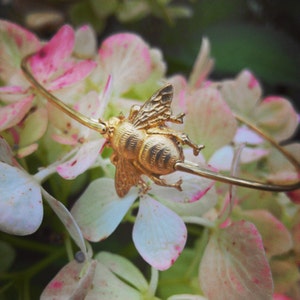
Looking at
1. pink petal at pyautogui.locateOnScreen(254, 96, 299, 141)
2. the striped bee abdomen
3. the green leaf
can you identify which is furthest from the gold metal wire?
the green leaf

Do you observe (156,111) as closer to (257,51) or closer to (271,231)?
(271,231)

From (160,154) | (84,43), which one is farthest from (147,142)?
(84,43)

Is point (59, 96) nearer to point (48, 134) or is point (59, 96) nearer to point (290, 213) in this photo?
point (48, 134)

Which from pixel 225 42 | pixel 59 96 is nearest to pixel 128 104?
pixel 59 96

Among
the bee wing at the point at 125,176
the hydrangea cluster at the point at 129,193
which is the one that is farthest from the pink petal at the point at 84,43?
the bee wing at the point at 125,176

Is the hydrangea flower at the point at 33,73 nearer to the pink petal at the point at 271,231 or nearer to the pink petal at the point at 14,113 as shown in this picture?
the pink petal at the point at 14,113

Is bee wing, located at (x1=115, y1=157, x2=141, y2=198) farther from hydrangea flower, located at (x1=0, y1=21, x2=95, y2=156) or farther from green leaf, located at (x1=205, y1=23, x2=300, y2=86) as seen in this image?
green leaf, located at (x1=205, y1=23, x2=300, y2=86)

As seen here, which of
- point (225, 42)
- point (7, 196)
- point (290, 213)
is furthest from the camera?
point (225, 42)
